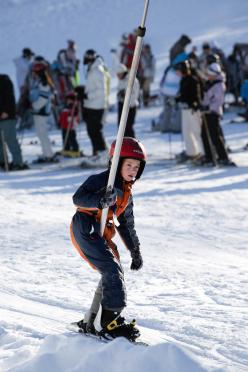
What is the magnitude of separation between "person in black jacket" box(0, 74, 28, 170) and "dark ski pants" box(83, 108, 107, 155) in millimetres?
1156

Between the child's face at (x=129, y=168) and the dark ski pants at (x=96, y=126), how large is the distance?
26.1 ft

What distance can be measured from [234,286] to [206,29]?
92.3 feet

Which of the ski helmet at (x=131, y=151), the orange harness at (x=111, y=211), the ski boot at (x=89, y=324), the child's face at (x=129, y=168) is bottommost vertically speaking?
the ski boot at (x=89, y=324)

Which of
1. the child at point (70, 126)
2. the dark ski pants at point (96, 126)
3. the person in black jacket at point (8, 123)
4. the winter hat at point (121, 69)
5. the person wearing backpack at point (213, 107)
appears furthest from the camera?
the child at point (70, 126)

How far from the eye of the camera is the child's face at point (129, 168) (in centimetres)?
443

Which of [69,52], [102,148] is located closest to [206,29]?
[69,52]

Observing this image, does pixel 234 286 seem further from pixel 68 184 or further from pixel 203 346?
pixel 68 184

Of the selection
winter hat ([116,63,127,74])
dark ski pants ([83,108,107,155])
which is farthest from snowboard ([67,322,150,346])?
winter hat ([116,63,127,74])

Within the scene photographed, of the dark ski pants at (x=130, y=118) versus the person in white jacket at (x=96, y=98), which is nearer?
the person in white jacket at (x=96, y=98)

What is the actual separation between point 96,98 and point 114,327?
7999 millimetres

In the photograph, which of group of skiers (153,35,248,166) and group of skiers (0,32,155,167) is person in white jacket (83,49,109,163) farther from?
group of skiers (153,35,248,166)

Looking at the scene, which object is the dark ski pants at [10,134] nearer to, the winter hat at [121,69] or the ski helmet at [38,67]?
the ski helmet at [38,67]

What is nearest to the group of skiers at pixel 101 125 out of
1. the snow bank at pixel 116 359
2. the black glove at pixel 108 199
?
the black glove at pixel 108 199

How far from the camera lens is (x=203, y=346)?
15.0ft
